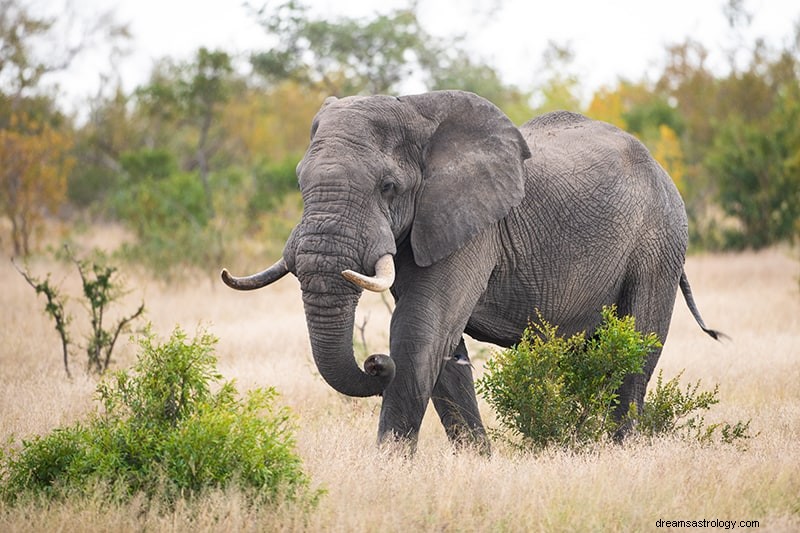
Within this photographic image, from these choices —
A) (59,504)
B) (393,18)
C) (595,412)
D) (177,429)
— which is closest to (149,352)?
(177,429)

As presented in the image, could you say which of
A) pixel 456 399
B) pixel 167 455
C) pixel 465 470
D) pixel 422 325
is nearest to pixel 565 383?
pixel 456 399

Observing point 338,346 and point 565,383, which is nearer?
point 338,346

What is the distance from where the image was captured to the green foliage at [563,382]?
19.2 feet

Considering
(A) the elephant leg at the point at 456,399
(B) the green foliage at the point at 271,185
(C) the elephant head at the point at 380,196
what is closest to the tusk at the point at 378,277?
(C) the elephant head at the point at 380,196

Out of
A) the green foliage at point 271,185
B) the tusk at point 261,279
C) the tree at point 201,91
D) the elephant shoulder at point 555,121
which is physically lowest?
the tusk at point 261,279

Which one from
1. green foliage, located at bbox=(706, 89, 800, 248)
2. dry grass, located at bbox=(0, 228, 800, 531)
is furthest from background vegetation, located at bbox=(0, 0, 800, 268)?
dry grass, located at bbox=(0, 228, 800, 531)

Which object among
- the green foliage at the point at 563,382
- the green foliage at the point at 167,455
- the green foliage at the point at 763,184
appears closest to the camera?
the green foliage at the point at 167,455

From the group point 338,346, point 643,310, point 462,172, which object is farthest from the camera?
point 643,310

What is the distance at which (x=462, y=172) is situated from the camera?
5727 millimetres

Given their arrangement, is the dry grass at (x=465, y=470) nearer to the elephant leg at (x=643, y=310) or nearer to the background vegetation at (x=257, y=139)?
the elephant leg at (x=643, y=310)

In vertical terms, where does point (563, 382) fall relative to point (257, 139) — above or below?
below

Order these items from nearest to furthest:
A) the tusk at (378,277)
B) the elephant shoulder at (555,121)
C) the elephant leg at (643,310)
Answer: the tusk at (378,277) < the elephant leg at (643,310) < the elephant shoulder at (555,121)

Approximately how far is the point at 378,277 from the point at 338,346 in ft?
1.45

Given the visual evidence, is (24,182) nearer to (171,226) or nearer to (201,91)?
(171,226)
